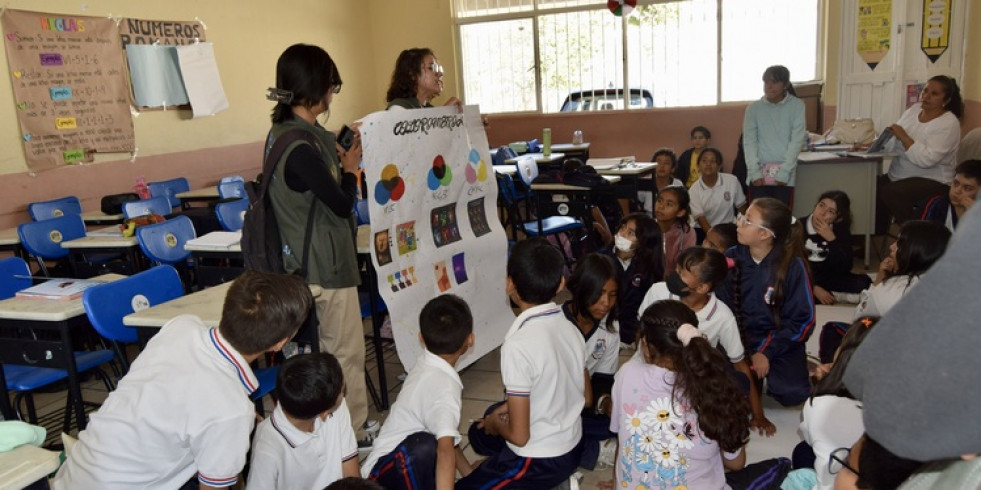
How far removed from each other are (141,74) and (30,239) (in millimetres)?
2454

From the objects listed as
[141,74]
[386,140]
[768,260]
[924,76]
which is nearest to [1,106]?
[141,74]

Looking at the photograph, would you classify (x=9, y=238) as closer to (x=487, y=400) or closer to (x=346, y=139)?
Answer: (x=346, y=139)

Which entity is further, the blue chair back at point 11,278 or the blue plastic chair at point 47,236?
the blue plastic chair at point 47,236

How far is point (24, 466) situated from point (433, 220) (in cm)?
211

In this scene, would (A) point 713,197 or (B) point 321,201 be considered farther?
(A) point 713,197

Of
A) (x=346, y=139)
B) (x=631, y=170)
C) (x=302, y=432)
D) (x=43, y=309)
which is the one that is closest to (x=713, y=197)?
(x=631, y=170)

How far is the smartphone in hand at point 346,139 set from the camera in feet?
8.95

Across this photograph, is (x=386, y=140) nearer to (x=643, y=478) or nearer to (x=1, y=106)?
(x=643, y=478)

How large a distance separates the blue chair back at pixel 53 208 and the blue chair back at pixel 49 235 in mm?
515

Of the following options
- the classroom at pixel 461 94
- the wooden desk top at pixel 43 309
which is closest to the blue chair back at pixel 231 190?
the classroom at pixel 461 94

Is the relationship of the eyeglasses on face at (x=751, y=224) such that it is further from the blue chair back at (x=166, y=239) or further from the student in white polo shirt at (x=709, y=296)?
the blue chair back at (x=166, y=239)

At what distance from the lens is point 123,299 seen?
2516mm

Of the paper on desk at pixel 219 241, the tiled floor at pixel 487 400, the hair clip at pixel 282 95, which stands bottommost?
the tiled floor at pixel 487 400

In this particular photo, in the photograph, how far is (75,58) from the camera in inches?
217
